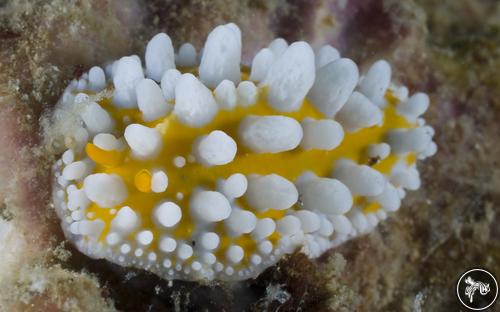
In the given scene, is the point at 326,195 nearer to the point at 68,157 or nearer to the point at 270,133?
the point at 270,133

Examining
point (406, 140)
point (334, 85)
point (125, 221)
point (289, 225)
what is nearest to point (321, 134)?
point (334, 85)

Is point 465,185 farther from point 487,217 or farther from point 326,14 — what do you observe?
point 326,14

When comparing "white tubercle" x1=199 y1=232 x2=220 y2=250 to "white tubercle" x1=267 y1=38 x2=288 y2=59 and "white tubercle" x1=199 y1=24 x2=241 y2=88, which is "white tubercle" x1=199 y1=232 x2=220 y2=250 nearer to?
"white tubercle" x1=199 y1=24 x2=241 y2=88

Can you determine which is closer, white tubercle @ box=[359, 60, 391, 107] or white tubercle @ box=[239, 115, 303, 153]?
white tubercle @ box=[239, 115, 303, 153]

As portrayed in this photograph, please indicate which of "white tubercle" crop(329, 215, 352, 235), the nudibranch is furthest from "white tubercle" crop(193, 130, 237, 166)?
"white tubercle" crop(329, 215, 352, 235)

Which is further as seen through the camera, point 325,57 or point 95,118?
point 325,57

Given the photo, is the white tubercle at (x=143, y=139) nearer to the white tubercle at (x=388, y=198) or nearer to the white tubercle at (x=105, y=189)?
the white tubercle at (x=105, y=189)

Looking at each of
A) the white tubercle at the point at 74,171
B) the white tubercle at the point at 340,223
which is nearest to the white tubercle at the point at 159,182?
the white tubercle at the point at 74,171

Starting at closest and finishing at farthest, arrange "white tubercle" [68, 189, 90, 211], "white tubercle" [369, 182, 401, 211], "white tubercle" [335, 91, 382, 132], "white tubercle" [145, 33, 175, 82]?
"white tubercle" [68, 189, 90, 211] → "white tubercle" [145, 33, 175, 82] → "white tubercle" [335, 91, 382, 132] → "white tubercle" [369, 182, 401, 211]
